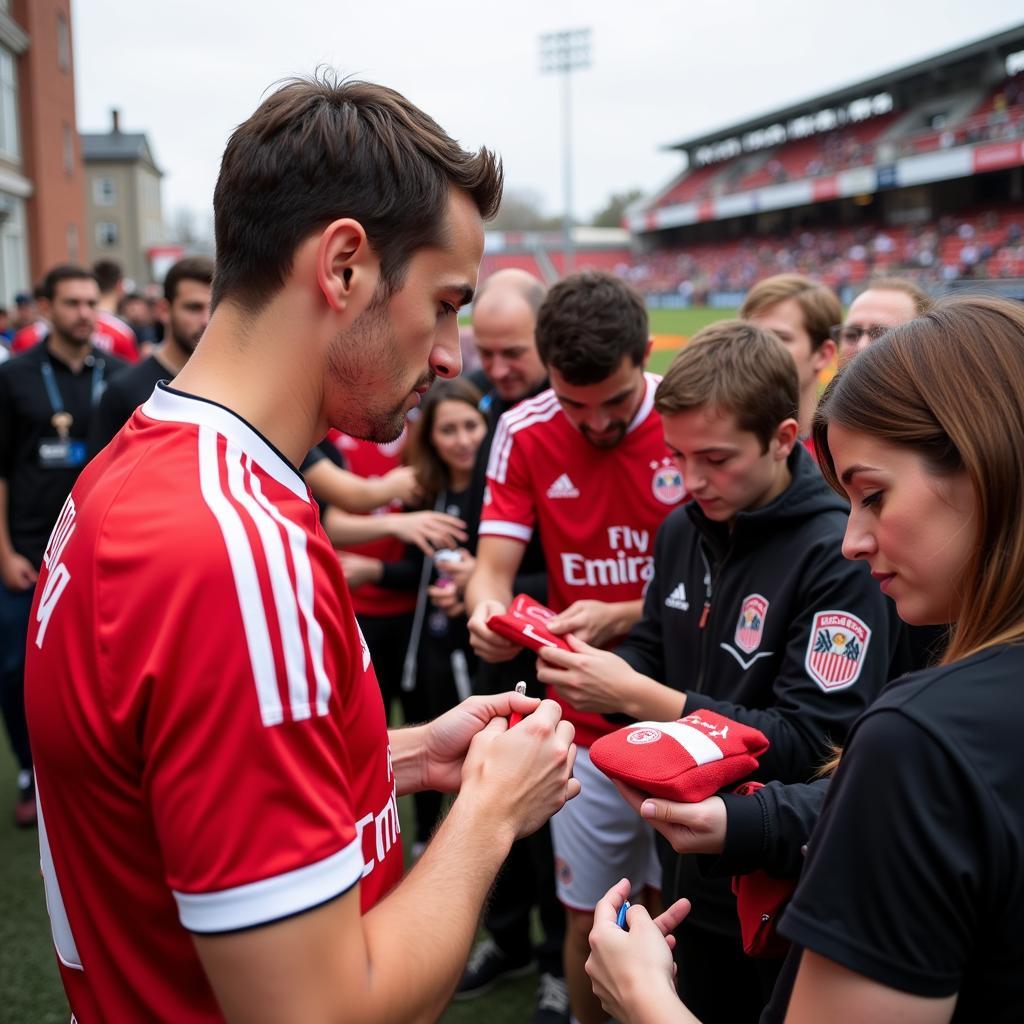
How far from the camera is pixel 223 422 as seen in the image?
1268 millimetres

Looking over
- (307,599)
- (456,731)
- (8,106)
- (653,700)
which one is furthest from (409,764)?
(8,106)

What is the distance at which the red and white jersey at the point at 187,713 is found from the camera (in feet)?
3.35

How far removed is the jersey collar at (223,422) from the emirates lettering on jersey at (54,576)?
0.65 ft

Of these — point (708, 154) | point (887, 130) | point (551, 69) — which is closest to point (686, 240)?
point (708, 154)

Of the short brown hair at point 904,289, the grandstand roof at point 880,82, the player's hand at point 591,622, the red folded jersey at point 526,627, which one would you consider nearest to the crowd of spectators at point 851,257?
the grandstand roof at point 880,82

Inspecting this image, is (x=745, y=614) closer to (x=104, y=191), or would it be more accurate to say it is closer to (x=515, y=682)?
(x=515, y=682)

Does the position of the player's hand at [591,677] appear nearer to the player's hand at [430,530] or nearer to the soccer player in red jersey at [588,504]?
the soccer player in red jersey at [588,504]

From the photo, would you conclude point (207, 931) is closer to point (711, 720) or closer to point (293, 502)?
point (293, 502)

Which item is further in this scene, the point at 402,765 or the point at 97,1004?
the point at 402,765

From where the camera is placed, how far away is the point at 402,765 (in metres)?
1.81

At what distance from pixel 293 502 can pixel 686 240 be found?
50328mm

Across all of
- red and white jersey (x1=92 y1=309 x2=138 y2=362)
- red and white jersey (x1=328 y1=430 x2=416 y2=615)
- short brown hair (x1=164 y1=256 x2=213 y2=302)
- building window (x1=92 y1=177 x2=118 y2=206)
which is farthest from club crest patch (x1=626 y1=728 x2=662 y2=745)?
building window (x1=92 y1=177 x2=118 y2=206)

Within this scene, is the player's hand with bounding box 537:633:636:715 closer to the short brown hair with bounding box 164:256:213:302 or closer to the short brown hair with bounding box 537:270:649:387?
A: the short brown hair with bounding box 537:270:649:387

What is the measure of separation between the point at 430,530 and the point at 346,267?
2.65 m
